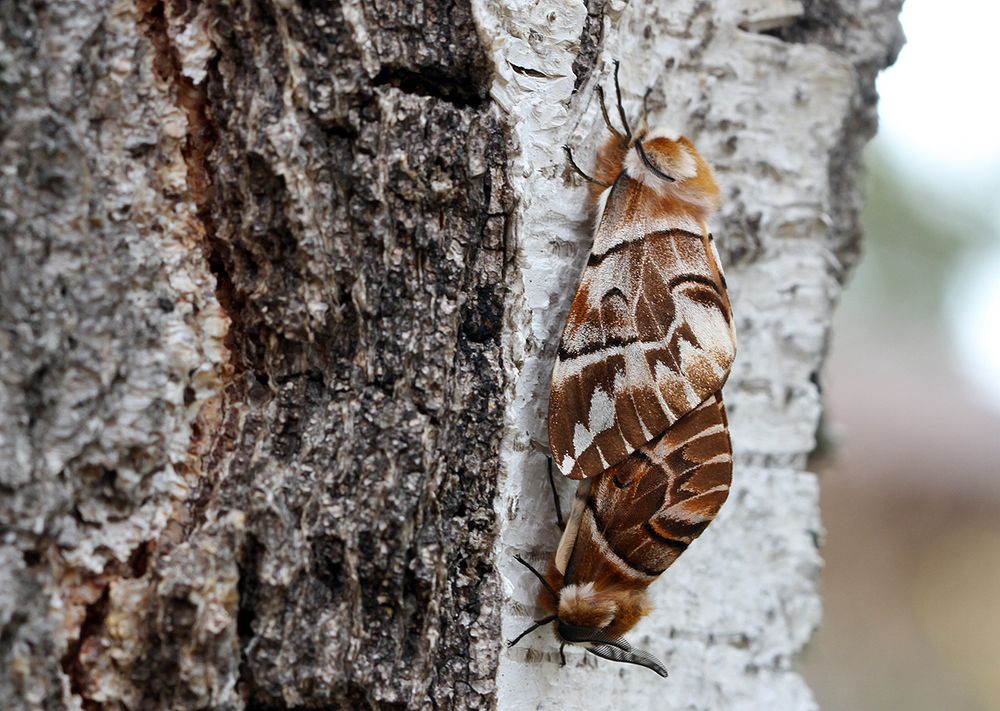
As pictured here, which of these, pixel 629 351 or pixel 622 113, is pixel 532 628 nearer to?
pixel 629 351

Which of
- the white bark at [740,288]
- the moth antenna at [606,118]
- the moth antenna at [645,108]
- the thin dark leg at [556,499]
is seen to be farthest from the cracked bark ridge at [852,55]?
the thin dark leg at [556,499]

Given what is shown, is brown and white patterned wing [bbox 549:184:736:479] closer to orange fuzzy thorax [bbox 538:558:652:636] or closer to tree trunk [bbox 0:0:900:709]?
tree trunk [bbox 0:0:900:709]

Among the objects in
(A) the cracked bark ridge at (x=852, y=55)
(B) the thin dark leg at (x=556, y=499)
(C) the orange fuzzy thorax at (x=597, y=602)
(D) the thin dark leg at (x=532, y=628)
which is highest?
(A) the cracked bark ridge at (x=852, y=55)

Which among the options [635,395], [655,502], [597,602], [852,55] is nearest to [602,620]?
[597,602]

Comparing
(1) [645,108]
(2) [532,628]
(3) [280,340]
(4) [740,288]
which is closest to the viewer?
(3) [280,340]

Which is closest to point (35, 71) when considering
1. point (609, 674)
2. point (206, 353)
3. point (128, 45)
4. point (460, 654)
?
point (128, 45)

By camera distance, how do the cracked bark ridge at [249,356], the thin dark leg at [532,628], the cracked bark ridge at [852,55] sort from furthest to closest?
the cracked bark ridge at [852,55] → the thin dark leg at [532,628] → the cracked bark ridge at [249,356]

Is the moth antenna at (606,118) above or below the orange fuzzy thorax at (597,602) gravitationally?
above

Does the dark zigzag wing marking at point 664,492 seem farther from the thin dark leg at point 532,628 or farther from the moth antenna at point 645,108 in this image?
the moth antenna at point 645,108
